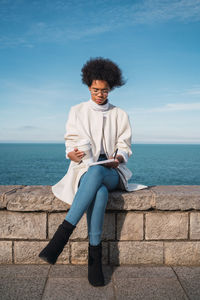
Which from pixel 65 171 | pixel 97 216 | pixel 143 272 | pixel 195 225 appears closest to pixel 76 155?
pixel 97 216

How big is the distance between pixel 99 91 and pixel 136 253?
1.62 m

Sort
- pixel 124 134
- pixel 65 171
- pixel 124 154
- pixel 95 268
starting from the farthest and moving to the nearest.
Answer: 1. pixel 65 171
2. pixel 124 134
3. pixel 124 154
4. pixel 95 268

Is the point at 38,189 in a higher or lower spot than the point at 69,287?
higher

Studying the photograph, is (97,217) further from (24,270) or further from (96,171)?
(24,270)

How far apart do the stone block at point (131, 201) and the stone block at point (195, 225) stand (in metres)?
0.41

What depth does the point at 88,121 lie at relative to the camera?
2.72 meters

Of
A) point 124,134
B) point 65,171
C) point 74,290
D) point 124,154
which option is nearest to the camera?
point 74,290

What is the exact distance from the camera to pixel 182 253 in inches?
101

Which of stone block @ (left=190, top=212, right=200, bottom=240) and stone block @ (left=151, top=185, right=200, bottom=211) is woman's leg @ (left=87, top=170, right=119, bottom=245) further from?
stone block @ (left=190, top=212, right=200, bottom=240)

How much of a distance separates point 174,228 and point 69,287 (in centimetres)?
111

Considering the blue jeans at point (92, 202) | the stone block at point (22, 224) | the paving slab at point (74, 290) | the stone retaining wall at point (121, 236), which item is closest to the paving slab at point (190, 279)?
the stone retaining wall at point (121, 236)

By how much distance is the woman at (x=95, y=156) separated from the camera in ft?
7.13

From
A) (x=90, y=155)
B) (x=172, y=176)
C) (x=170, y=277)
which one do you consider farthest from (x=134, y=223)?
(x=172, y=176)

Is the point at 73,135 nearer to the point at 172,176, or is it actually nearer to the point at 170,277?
the point at 170,277
